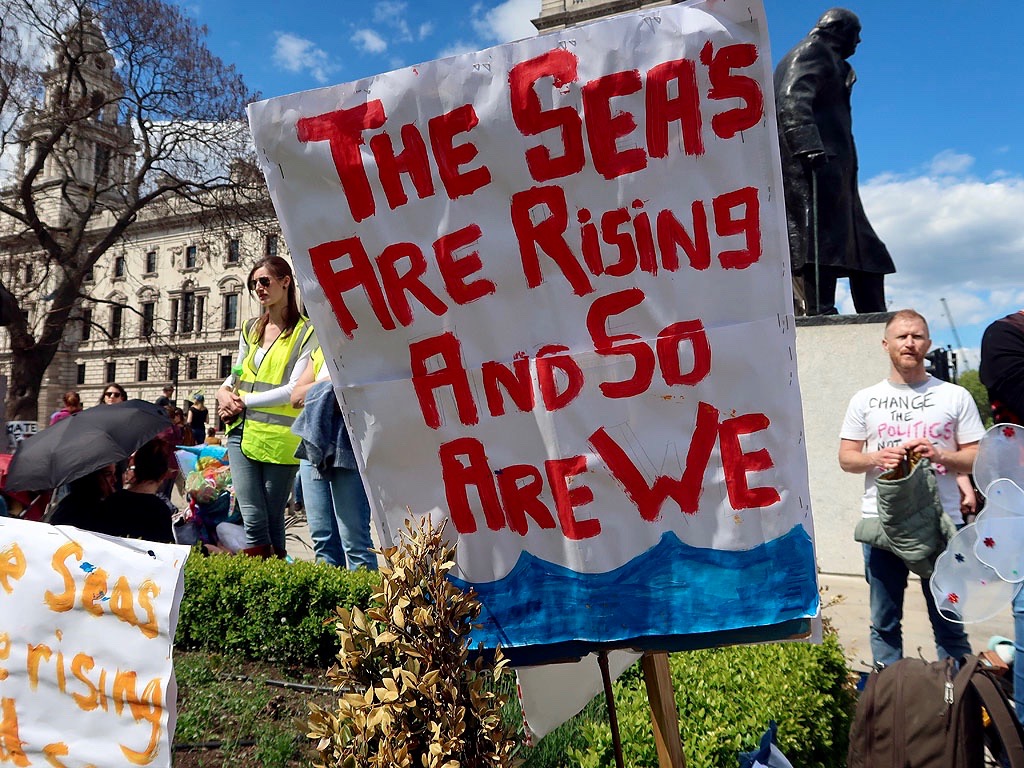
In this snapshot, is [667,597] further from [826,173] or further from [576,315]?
[826,173]

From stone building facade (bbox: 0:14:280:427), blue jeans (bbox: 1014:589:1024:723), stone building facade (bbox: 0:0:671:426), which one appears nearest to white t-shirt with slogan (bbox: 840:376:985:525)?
blue jeans (bbox: 1014:589:1024:723)

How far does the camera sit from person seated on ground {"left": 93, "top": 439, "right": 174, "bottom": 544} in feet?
9.96

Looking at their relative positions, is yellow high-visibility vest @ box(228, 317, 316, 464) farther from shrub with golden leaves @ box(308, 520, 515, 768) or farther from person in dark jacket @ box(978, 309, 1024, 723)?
person in dark jacket @ box(978, 309, 1024, 723)

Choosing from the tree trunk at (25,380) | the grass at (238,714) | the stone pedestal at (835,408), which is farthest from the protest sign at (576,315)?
the tree trunk at (25,380)

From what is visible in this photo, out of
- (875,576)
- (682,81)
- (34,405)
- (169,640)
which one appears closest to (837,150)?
(875,576)

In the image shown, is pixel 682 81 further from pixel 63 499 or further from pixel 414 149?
pixel 63 499

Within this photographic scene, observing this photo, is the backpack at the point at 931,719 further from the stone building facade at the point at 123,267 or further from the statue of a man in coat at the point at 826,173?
the stone building facade at the point at 123,267

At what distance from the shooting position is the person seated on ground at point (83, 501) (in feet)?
9.89

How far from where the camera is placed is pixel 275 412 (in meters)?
4.00

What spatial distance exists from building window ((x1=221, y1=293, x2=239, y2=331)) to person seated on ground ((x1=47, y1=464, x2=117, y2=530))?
50.2 meters

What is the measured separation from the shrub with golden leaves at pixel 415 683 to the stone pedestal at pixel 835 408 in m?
Answer: 5.00

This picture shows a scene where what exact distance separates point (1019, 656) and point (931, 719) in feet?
2.18

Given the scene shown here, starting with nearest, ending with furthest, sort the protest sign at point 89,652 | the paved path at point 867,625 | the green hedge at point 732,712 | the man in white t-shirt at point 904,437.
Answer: the protest sign at point 89,652 < the green hedge at point 732,712 < the man in white t-shirt at point 904,437 < the paved path at point 867,625

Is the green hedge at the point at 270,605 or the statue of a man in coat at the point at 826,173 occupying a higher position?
the statue of a man in coat at the point at 826,173
